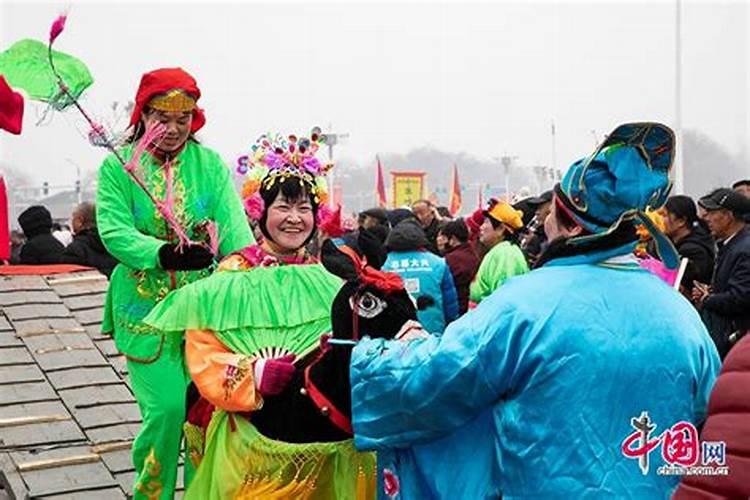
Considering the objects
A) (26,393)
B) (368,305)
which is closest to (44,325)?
(26,393)

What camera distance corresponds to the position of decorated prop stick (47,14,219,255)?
5.04 m

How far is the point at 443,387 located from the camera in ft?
9.99

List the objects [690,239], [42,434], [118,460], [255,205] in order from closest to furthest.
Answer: [255,205], [118,460], [42,434], [690,239]

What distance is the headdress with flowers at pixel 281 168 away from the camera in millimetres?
4398

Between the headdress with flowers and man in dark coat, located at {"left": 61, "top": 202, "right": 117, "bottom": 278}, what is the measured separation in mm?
5361

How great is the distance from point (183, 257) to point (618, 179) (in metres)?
2.44

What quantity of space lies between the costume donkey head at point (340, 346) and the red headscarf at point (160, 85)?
4.69 feet

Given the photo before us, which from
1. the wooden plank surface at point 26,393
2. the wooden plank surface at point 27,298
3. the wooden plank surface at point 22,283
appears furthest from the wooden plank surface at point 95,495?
the wooden plank surface at point 22,283

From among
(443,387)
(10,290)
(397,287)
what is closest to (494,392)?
(443,387)

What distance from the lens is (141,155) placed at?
524 centimetres

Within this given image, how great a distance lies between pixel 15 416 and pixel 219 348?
284 centimetres

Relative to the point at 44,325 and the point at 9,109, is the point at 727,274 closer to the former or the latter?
the point at 9,109

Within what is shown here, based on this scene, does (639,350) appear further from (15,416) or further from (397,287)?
(15,416)

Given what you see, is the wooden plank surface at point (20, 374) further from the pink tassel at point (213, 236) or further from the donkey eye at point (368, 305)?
the donkey eye at point (368, 305)
